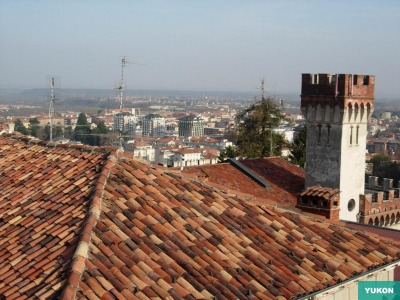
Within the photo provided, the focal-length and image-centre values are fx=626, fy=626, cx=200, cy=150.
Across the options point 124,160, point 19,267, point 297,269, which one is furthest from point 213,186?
point 19,267

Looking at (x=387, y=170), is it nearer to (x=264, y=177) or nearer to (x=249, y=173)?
(x=264, y=177)

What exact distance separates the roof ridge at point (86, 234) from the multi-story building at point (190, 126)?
466ft

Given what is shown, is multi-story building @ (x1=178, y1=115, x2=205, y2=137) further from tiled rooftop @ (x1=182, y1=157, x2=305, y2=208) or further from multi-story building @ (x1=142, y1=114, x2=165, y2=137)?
tiled rooftop @ (x1=182, y1=157, x2=305, y2=208)

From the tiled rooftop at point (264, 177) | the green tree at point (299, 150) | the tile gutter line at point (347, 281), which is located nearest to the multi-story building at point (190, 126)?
the green tree at point (299, 150)

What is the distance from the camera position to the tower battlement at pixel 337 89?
21062mm

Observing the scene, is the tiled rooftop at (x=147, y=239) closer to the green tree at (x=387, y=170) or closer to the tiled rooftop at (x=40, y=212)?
the tiled rooftop at (x=40, y=212)

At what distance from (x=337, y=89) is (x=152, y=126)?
116 metres

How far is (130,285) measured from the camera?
20.0 feet

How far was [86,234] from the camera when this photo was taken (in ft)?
21.4

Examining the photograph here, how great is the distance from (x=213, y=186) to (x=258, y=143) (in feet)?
79.8

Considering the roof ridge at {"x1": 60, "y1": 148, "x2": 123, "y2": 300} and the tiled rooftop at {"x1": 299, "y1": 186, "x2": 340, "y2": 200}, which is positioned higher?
the roof ridge at {"x1": 60, "y1": 148, "x2": 123, "y2": 300}

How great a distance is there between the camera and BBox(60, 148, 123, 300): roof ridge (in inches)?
224

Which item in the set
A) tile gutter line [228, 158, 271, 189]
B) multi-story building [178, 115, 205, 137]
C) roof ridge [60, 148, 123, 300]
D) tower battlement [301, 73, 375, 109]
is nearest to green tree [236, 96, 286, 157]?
tower battlement [301, 73, 375, 109]

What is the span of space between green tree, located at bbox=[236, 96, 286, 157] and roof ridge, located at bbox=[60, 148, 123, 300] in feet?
80.5
